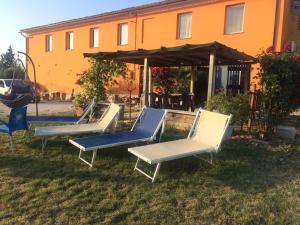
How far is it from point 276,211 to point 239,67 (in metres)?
11.5

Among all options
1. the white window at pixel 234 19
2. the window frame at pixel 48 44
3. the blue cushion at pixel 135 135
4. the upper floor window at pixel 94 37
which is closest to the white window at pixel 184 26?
the white window at pixel 234 19

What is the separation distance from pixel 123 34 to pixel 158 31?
2.99m

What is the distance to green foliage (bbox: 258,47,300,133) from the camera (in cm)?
690

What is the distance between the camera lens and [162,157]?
174 inches

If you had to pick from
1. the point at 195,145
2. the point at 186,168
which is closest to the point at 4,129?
the point at 186,168

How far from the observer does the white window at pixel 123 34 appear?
62.7 ft

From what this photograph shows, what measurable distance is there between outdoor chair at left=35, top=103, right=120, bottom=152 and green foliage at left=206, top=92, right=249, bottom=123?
8.06ft

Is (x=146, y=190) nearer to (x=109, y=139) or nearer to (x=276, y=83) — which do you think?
(x=109, y=139)

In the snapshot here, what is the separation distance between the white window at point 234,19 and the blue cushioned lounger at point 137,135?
10.0 m

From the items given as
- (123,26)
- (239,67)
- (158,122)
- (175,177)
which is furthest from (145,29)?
(175,177)

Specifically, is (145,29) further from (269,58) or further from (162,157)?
(162,157)

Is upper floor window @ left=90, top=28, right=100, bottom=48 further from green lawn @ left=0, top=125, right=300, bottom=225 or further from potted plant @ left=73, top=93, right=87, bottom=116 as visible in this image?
green lawn @ left=0, top=125, right=300, bottom=225

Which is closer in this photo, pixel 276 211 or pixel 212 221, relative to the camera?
pixel 212 221

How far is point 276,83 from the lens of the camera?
6.91 m
